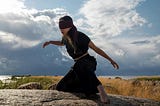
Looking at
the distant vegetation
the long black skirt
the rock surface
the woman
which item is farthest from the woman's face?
the distant vegetation

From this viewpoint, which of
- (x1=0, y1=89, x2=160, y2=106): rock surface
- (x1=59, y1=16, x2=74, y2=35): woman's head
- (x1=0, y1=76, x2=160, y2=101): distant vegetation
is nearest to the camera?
(x1=0, y1=89, x2=160, y2=106): rock surface

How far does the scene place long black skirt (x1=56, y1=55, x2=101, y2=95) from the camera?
8.20m

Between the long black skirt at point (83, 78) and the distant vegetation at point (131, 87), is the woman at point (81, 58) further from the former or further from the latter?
the distant vegetation at point (131, 87)

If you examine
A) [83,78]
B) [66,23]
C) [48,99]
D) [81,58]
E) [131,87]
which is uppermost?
[66,23]

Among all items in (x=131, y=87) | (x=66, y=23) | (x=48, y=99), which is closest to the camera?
(x=48, y=99)

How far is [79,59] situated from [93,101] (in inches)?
39.9

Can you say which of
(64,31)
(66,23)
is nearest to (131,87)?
(64,31)

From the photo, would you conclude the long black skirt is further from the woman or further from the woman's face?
the woman's face

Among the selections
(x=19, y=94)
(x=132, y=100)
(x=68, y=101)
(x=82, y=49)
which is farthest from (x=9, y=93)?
(x=132, y=100)

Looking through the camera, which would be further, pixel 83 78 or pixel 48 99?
pixel 83 78

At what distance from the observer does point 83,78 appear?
27.2 feet

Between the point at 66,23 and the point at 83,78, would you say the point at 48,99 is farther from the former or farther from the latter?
the point at 66,23

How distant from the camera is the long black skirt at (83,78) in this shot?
8195 millimetres

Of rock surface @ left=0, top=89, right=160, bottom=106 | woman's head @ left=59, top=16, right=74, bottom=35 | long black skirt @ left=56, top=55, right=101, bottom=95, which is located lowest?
rock surface @ left=0, top=89, right=160, bottom=106
